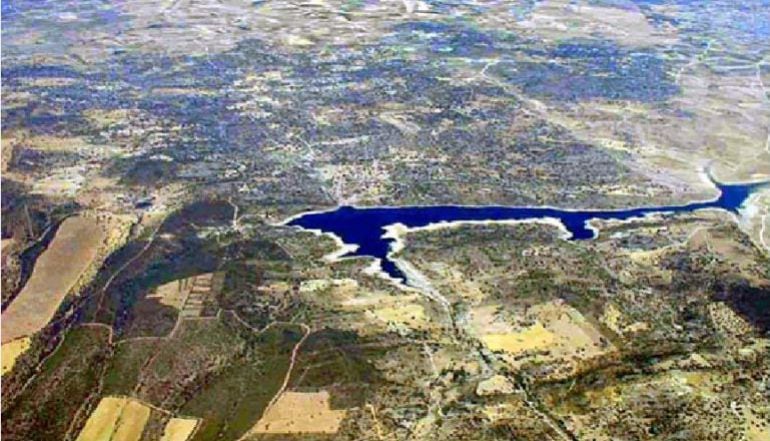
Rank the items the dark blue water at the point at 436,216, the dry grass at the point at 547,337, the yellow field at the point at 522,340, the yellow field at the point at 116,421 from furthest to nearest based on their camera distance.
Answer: the dark blue water at the point at 436,216
the yellow field at the point at 522,340
the dry grass at the point at 547,337
the yellow field at the point at 116,421

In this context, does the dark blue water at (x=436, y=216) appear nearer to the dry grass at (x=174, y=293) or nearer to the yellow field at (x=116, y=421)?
the dry grass at (x=174, y=293)

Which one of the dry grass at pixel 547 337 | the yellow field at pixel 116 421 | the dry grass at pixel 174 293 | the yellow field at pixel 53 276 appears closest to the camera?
the yellow field at pixel 116 421

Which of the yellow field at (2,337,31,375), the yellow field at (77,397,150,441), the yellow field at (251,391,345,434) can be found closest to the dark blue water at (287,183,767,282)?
the yellow field at (251,391,345,434)

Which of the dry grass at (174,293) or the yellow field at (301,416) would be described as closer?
the yellow field at (301,416)

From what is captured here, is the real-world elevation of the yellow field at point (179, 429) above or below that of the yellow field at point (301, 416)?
above

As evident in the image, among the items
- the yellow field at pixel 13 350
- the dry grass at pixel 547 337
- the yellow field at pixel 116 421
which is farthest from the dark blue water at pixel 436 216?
the yellow field at pixel 116 421

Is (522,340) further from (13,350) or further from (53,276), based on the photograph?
(53,276)

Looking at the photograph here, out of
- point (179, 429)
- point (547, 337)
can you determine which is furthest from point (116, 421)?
point (547, 337)

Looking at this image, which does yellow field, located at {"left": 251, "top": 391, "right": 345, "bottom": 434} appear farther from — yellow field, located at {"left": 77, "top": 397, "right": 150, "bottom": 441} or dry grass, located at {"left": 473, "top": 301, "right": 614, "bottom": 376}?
dry grass, located at {"left": 473, "top": 301, "right": 614, "bottom": 376}
